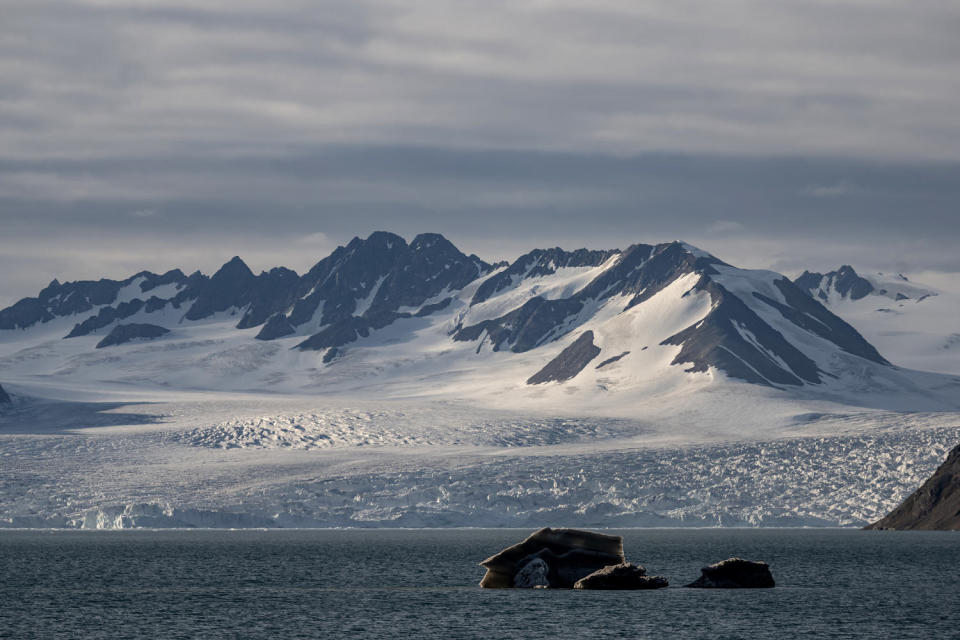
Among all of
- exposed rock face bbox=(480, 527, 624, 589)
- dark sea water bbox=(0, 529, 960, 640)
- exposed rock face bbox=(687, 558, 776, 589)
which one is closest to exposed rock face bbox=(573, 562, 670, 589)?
exposed rock face bbox=(480, 527, 624, 589)

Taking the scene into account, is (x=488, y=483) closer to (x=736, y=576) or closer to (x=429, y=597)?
(x=736, y=576)

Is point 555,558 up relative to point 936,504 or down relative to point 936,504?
up

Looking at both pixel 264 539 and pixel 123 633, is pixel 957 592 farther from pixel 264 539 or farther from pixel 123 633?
pixel 264 539

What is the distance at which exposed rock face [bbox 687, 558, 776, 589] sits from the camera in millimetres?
78938

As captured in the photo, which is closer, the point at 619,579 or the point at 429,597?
the point at 429,597

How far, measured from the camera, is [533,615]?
66500 millimetres

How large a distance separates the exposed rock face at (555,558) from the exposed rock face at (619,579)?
555mm

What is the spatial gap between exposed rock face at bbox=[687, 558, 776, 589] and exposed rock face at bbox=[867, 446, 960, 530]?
273 ft

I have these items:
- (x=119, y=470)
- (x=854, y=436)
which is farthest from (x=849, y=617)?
(x=119, y=470)

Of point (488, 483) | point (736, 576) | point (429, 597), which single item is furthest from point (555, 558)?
point (488, 483)

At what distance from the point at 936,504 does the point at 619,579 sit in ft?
296

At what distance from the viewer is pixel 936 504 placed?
515 ft

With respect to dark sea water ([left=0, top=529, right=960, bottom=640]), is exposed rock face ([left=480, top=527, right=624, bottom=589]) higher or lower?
higher

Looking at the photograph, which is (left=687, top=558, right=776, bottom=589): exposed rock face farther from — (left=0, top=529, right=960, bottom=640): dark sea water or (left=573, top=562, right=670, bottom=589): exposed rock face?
(left=573, top=562, right=670, bottom=589): exposed rock face
